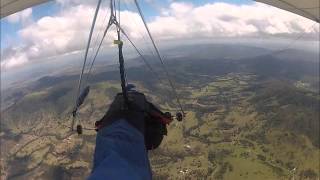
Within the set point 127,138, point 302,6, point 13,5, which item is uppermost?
point 302,6

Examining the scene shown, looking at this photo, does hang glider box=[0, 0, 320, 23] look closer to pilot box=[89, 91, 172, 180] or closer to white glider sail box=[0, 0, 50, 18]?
white glider sail box=[0, 0, 50, 18]

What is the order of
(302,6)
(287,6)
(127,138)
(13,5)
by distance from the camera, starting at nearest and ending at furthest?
(127,138) < (13,5) < (302,6) < (287,6)

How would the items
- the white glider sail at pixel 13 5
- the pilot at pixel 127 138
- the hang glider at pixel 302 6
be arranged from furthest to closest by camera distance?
the hang glider at pixel 302 6
the white glider sail at pixel 13 5
the pilot at pixel 127 138

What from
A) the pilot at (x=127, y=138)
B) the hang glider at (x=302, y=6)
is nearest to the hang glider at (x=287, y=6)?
the hang glider at (x=302, y=6)

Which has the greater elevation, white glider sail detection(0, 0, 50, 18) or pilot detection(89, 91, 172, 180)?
white glider sail detection(0, 0, 50, 18)

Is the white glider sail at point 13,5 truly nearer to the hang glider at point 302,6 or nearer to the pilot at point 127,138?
the pilot at point 127,138

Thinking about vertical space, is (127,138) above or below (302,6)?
below

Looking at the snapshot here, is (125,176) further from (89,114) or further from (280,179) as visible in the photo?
(89,114)

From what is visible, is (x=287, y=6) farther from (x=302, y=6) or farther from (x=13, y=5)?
(x=13, y=5)

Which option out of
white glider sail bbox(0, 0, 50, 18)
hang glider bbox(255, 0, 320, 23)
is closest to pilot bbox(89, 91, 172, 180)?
white glider sail bbox(0, 0, 50, 18)

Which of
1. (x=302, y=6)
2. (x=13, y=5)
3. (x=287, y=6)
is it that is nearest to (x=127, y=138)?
(x=13, y=5)
